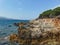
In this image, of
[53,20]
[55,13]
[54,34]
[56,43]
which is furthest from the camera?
[55,13]

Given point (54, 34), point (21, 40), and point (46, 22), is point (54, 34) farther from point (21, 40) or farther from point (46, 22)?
point (21, 40)

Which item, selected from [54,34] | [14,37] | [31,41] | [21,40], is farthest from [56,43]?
[14,37]

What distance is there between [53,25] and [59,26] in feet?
3.93

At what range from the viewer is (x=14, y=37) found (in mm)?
60562

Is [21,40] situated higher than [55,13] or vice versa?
[55,13]

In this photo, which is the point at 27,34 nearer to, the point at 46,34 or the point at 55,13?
the point at 46,34

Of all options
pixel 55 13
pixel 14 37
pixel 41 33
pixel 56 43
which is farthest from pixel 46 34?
pixel 55 13

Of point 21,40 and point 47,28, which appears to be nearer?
point 47,28

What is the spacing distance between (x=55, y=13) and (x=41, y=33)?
81.4 feet

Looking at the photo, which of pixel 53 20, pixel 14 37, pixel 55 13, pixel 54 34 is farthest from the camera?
pixel 55 13

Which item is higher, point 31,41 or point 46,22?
point 46,22

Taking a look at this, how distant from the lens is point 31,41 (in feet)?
170

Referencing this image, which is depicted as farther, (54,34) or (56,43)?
(54,34)

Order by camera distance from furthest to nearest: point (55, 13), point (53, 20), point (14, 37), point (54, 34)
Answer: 1. point (55, 13)
2. point (14, 37)
3. point (53, 20)
4. point (54, 34)
